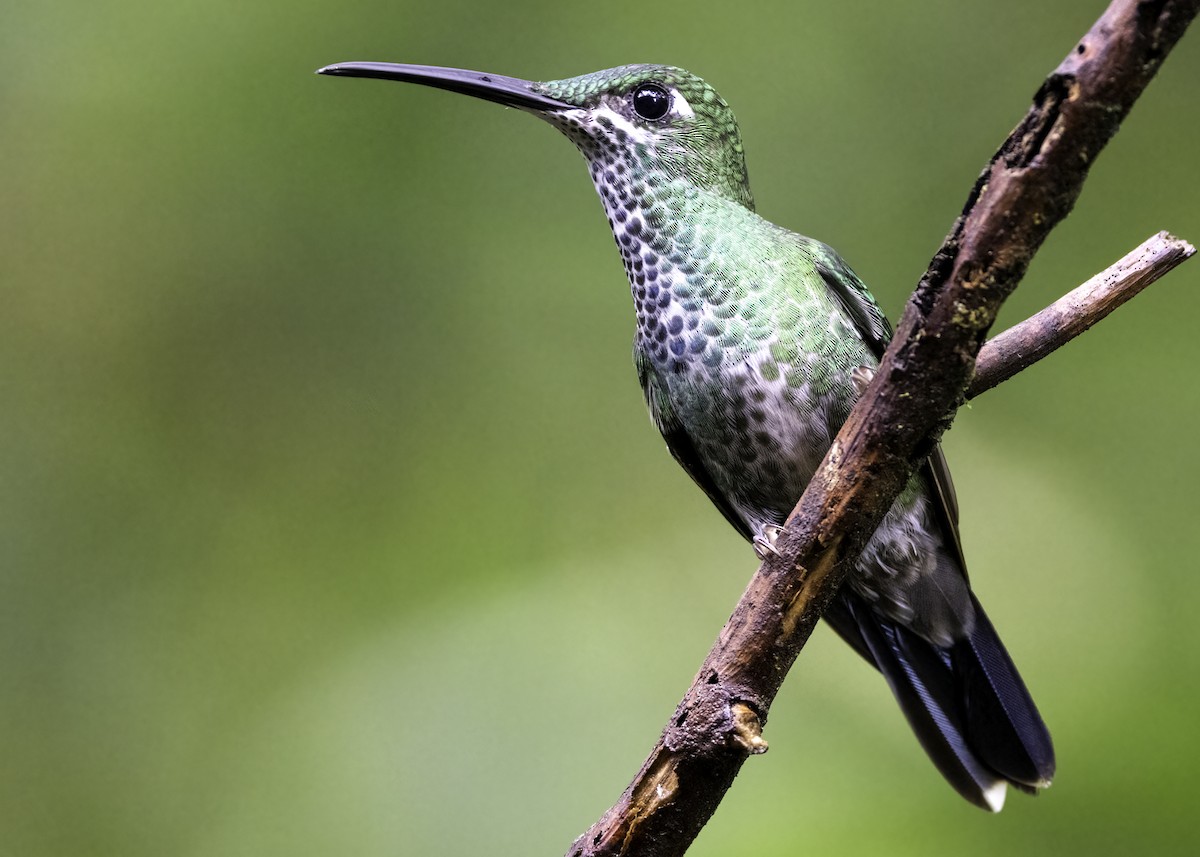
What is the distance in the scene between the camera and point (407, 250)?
331 cm

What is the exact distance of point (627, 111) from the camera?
1952 millimetres

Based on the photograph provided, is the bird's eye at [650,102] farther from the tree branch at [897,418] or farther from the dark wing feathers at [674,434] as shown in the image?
the tree branch at [897,418]

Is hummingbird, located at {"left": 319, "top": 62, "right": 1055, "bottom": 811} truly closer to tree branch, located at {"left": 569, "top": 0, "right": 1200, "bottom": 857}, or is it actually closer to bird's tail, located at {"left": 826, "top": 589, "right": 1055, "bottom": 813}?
bird's tail, located at {"left": 826, "top": 589, "right": 1055, "bottom": 813}

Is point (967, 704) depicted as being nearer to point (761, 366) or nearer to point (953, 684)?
point (953, 684)

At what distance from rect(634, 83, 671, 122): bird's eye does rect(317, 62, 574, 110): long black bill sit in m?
0.12

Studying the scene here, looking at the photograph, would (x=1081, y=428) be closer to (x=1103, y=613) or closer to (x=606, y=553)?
(x=1103, y=613)

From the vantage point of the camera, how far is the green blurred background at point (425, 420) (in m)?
2.93

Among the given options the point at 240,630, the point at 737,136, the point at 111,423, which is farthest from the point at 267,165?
the point at 737,136

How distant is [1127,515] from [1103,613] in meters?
0.31

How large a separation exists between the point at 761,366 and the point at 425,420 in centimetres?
165

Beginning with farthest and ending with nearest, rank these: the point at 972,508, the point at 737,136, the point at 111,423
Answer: the point at 111,423, the point at 972,508, the point at 737,136

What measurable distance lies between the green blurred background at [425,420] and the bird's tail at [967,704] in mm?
676

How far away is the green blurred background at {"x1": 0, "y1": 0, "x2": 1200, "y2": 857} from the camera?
9.62 feet

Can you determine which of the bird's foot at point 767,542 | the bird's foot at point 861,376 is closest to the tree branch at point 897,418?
the bird's foot at point 767,542
